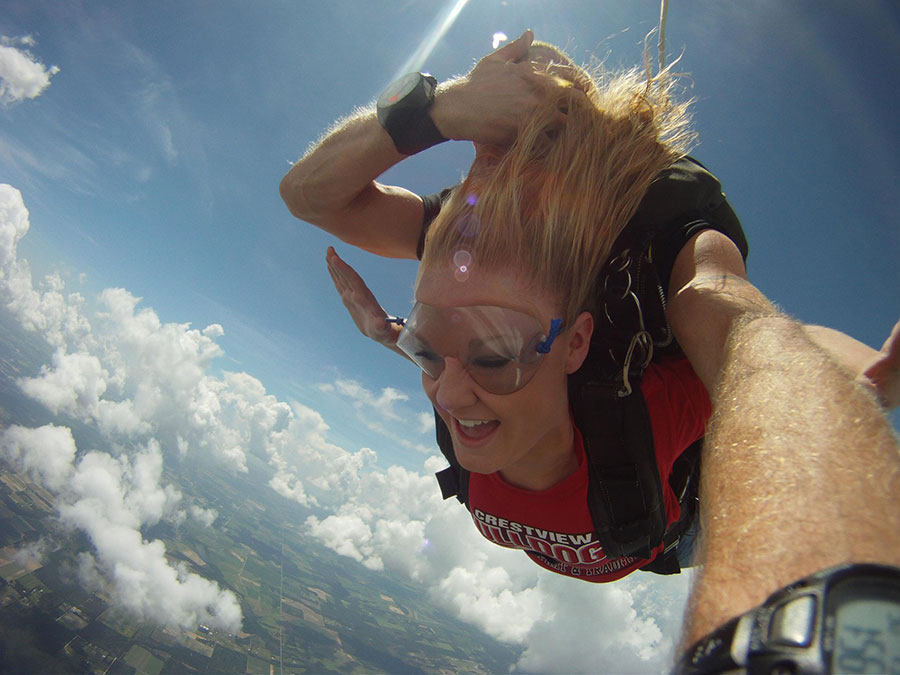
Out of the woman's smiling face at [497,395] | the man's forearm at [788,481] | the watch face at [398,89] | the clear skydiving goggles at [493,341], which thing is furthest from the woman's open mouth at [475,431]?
the watch face at [398,89]

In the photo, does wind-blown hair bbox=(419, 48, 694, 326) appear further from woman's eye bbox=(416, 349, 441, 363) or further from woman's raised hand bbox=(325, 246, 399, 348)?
woman's raised hand bbox=(325, 246, 399, 348)

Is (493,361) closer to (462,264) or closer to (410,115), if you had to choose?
(462,264)

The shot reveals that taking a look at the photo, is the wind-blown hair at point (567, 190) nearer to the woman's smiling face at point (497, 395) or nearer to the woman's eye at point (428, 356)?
the woman's smiling face at point (497, 395)

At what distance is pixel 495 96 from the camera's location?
5.98 feet

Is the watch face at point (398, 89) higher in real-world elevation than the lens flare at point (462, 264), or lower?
higher

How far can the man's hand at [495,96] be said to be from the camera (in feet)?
5.96

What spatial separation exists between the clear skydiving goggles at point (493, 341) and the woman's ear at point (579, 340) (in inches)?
5.9

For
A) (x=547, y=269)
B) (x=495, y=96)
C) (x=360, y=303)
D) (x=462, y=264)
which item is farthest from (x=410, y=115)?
(x=360, y=303)

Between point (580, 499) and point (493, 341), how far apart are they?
1021mm

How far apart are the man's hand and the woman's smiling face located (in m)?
0.68

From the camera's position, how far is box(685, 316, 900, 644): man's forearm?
0.58 m

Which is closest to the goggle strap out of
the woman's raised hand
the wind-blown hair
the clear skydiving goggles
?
the clear skydiving goggles

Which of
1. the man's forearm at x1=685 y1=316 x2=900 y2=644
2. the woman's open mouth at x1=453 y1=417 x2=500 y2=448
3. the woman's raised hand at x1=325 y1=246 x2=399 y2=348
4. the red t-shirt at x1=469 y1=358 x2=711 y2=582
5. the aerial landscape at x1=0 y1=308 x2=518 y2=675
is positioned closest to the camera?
the man's forearm at x1=685 y1=316 x2=900 y2=644

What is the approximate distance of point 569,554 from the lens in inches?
93.2
